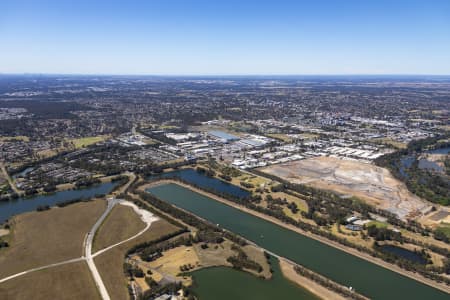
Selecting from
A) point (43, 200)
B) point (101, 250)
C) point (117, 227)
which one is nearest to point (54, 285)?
point (101, 250)

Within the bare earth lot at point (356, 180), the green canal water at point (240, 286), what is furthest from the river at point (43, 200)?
the bare earth lot at point (356, 180)

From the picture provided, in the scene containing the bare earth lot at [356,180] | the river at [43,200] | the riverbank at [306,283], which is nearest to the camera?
the riverbank at [306,283]

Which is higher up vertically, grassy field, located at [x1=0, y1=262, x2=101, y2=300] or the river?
grassy field, located at [x1=0, y1=262, x2=101, y2=300]

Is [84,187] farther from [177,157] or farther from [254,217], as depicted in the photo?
[254,217]

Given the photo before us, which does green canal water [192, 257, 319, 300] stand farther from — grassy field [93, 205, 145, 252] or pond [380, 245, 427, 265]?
pond [380, 245, 427, 265]

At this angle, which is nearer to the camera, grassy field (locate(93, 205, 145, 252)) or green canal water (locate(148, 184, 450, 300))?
green canal water (locate(148, 184, 450, 300))

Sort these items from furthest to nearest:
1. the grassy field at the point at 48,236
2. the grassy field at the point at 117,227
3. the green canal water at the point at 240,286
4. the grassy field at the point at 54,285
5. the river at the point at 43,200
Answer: the river at the point at 43,200 < the grassy field at the point at 117,227 < the grassy field at the point at 48,236 < the green canal water at the point at 240,286 < the grassy field at the point at 54,285

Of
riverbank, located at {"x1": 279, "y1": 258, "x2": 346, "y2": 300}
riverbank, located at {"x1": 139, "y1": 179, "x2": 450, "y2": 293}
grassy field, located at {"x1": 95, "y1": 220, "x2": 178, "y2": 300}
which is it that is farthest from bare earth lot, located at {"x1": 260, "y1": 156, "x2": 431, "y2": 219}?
grassy field, located at {"x1": 95, "y1": 220, "x2": 178, "y2": 300}

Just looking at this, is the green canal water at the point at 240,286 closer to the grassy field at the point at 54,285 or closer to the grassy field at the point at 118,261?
the grassy field at the point at 118,261
